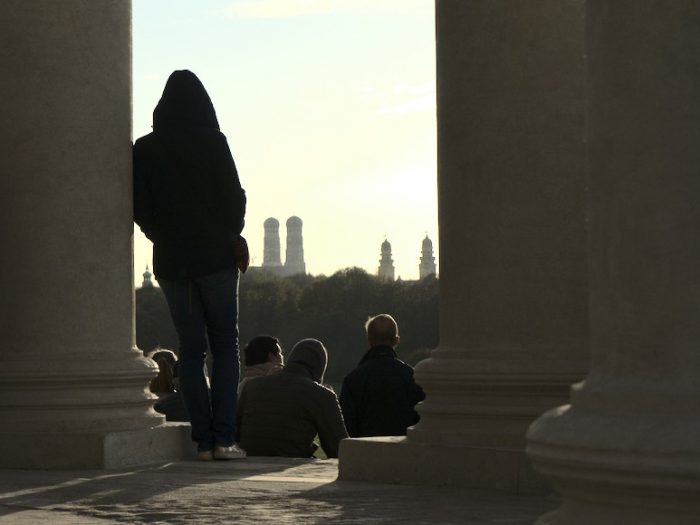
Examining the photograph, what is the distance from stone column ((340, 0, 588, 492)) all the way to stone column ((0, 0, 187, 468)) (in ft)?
43.8

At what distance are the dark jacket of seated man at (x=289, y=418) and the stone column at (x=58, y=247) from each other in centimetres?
817

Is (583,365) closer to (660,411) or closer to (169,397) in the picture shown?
(660,411)

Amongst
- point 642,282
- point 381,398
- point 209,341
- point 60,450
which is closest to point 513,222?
point 209,341

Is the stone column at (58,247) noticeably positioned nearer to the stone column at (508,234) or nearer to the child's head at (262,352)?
the stone column at (508,234)

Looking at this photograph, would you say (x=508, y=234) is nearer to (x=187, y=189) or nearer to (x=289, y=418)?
(x=187, y=189)

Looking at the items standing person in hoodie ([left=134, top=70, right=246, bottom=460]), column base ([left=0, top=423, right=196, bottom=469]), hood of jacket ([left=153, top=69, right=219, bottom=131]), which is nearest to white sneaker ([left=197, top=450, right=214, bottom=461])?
standing person in hoodie ([left=134, top=70, right=246, bottom=460])

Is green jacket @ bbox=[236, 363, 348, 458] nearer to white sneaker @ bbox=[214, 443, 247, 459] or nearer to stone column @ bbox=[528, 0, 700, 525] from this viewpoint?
white sneaker @ bbox=[214, 443, 247, 459]

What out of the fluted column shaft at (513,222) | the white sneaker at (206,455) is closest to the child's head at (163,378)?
the white sneaker at (206,455)

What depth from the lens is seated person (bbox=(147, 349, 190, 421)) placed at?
78188 millimetres

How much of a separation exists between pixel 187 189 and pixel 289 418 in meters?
12.7

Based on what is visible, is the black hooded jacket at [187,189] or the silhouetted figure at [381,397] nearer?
the black hooded jacket at [187,189]

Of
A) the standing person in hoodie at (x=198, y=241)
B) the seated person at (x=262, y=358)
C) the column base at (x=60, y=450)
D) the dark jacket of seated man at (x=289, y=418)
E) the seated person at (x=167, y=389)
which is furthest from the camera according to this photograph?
the seated person at (x=262, y=358)

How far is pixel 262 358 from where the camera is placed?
82.1 m

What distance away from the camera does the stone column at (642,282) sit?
102 feet
